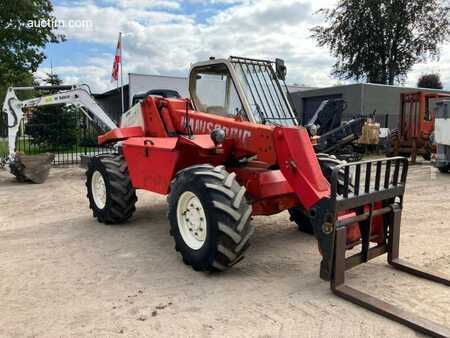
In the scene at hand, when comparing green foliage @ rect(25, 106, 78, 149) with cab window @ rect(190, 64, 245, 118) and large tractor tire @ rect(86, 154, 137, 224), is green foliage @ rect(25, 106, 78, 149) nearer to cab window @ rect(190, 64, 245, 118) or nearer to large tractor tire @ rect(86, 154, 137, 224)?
large tractor tire @ rect(86, 154, 137, 224)

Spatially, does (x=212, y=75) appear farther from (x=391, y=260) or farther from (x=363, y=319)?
(x=363, y=319)

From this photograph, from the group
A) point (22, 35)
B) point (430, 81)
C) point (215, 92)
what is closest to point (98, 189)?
point (215, 92)

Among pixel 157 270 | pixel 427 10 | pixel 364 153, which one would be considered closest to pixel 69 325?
pixel 157 270

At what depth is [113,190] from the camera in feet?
21.0

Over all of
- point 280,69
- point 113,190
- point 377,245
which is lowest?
point 377,245

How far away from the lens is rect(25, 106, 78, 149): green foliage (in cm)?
2100

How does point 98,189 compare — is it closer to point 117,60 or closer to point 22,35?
point 117,60

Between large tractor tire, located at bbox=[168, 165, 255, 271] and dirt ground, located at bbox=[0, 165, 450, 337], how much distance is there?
24 cm

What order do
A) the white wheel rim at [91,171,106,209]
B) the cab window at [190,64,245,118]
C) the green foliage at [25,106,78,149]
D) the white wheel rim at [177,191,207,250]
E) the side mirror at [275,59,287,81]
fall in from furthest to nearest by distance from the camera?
the green foliage at [25,106,78,149] → the white wheel rim at [91,171,106,209] → the side mirror at [275,59,287,81] → the cab window at [190,64,245,118] → the white wheel rim at [177,191,207,250]

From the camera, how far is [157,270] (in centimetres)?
467

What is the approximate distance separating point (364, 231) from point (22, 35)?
1834cm

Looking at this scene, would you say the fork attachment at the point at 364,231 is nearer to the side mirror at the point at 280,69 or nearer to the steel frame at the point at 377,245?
the steel frame at the point at 377,245

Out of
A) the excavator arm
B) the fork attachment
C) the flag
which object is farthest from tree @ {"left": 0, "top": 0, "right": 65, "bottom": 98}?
the fork attachment

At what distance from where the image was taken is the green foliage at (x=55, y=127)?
21.0 m
